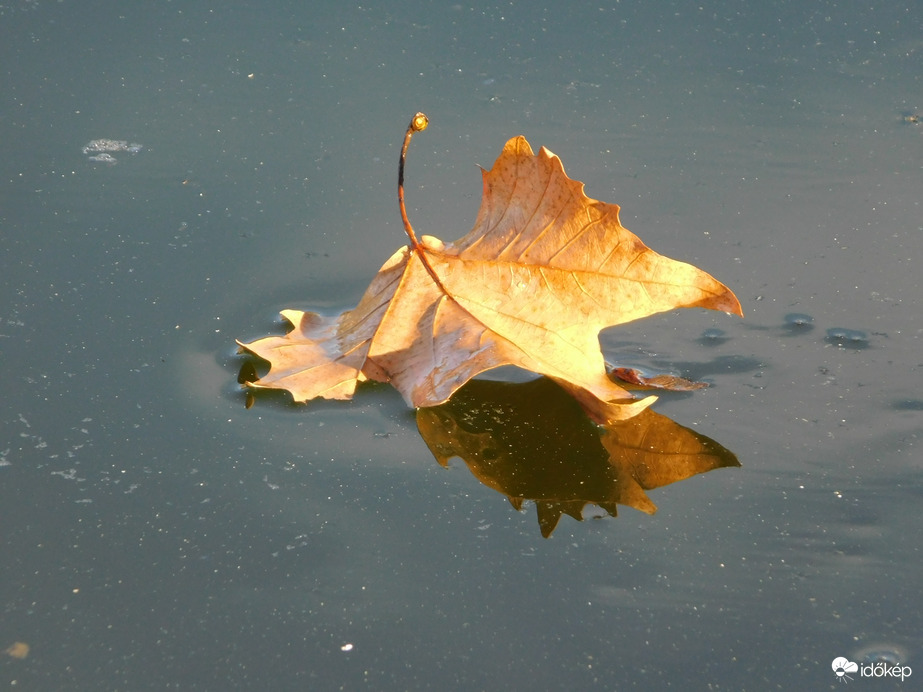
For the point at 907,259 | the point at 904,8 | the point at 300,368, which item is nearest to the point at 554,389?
the point at 300,368

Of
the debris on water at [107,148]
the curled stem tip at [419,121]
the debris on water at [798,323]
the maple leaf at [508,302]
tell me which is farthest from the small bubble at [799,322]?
the debris on water at [107,148]

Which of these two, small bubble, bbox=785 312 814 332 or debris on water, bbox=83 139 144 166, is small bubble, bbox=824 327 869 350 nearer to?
small bubble, bbox=785 312 814 332

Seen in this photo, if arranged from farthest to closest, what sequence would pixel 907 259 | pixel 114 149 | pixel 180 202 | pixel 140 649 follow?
pixel 114 149, pixel 180 202, pixel 907 259, pixel 140 649

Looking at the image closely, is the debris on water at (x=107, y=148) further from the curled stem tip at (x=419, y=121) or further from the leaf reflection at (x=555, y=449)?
the leaf reflection at (x=555, y=449)

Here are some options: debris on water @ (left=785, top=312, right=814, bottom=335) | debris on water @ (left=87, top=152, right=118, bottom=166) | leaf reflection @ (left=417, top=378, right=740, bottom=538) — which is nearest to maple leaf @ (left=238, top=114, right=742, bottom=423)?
leaf reflection @ (left=417, top=378, right=740, bottom=538)

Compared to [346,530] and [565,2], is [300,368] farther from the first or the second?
[565,2]

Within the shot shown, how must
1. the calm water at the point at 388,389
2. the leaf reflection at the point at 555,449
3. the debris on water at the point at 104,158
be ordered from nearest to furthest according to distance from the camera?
the calm water at the point at 388,389, the leaf reflection at the point at 555,449, the debris on water at the point at 104,158
